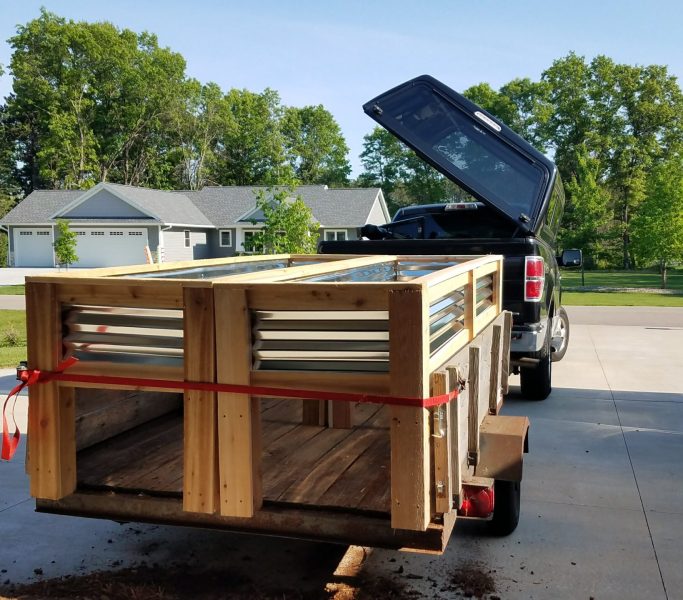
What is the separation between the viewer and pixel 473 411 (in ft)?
10.9

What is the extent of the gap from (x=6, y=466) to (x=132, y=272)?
3.03 meters

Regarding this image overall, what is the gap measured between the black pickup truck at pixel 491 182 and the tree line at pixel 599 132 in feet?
93.2

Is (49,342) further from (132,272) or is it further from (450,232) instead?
(450,232)

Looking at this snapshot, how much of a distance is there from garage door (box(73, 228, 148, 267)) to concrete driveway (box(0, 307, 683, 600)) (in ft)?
126

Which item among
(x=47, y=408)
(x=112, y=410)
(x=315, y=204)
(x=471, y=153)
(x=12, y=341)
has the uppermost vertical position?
(x=315, y=204)

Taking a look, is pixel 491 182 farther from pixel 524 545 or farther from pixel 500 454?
pixel 500 454

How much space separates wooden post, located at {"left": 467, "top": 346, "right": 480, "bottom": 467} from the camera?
3.27 m

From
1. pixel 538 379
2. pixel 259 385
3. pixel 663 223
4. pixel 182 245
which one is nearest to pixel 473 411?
pixel 259 385

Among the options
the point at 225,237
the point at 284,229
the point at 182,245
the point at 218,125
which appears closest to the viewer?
the point at 284,229

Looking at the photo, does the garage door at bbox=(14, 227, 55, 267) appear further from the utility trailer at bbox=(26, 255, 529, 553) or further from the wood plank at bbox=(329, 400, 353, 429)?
the utility trailer at bbox=(26, 255, 529, 553)

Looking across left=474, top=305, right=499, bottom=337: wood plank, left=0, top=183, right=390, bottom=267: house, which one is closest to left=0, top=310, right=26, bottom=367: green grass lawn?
left=474, top=305, right=499, bottom=337: wood plank

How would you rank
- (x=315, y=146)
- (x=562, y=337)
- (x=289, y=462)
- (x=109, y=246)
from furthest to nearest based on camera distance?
1. (x=315, y=146)
2. (x=109, y=246)
3. (x=562, y=337)
4. (x=289, y=462)

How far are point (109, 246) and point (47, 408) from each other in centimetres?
4256

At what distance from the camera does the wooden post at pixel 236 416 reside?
2.72 metres
